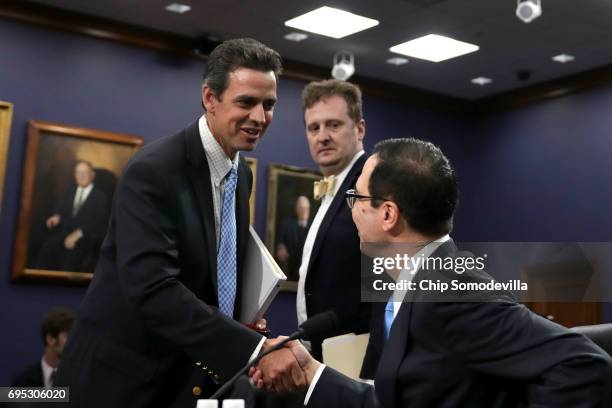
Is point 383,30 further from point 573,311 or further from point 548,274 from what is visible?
point 548,274

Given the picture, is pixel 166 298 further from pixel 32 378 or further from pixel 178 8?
pixel 178 8

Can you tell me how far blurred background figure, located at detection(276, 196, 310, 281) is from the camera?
27.8ft

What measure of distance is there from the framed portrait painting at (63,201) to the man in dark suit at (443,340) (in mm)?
5437

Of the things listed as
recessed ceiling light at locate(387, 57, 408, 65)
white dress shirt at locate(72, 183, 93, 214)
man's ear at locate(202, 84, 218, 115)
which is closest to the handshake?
man's ear at locate(202, 84, 218, 115)

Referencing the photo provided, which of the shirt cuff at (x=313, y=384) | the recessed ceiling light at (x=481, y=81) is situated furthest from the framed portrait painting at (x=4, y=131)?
the shirt cuff at (x=313, y=384)

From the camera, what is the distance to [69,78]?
7594 millimetres

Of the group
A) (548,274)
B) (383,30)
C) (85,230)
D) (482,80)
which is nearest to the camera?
(548,274)

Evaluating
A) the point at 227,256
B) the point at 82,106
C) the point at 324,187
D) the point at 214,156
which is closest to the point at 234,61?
the point at 214,156

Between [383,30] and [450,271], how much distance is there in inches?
243

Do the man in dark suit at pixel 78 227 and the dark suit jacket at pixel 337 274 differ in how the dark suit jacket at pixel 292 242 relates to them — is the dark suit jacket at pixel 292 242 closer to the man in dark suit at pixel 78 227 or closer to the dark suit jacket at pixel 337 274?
the man in dark suit at pixel 78 227

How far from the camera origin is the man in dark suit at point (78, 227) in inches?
284

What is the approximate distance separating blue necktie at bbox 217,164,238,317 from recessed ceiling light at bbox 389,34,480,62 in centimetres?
571

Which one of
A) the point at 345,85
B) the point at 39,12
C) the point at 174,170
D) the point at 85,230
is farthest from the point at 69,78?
the point at 174,170

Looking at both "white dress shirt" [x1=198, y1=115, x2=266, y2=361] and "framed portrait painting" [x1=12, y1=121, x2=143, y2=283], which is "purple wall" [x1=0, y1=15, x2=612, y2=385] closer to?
"framed portrait painting" [x1=12, y1=121, x2=143, y2=283]
